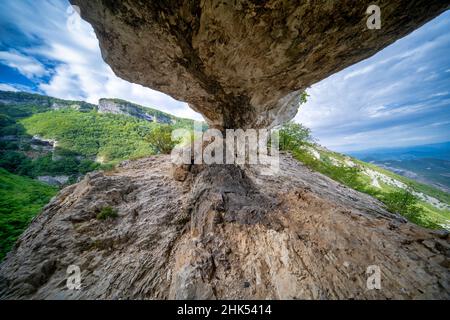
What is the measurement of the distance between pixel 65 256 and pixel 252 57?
997cm

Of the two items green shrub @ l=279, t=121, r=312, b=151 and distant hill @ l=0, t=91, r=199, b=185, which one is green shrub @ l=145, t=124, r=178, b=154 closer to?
green shrub @ l=279, t=121, r=312, b=151

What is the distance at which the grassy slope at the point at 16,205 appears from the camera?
2129 centimetres

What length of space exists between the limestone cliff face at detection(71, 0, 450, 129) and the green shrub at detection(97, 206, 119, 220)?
667 cm

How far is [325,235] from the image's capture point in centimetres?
610

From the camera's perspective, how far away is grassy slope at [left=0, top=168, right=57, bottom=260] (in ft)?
69.8

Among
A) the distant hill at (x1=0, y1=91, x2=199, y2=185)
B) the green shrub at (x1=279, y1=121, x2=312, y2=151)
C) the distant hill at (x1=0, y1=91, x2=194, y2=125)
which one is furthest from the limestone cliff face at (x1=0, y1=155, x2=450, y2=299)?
the distant hill at (x1=0, y1=91, x2=194, y2=125)

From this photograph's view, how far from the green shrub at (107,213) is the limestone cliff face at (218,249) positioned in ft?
0.61

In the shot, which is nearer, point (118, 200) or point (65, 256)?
point (65, 256)

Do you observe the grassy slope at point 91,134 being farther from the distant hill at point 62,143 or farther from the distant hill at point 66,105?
the distant hill at point 66,105

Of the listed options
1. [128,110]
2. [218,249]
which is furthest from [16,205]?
[128,110]

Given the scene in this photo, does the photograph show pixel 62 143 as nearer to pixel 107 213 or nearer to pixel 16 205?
pixel 16 205
